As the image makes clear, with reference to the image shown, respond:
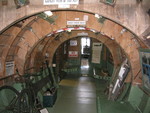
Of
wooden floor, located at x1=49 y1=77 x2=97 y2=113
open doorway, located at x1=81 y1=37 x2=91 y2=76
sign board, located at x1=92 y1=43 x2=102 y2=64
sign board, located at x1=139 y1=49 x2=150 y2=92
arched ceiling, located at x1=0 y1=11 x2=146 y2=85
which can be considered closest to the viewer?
sign board, located at x1=139 y1=49 x2=150 y2=92

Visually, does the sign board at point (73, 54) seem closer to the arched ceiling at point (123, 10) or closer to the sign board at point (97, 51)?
the sign board at point (97, 51)

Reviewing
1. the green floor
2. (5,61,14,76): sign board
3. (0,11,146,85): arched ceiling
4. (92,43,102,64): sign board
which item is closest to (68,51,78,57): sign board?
(92,43,102,64): sign board

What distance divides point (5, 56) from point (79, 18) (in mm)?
2771

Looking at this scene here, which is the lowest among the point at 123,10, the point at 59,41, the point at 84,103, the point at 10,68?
the point at 84,103

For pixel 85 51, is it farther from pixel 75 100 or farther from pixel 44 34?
pixel 44 34

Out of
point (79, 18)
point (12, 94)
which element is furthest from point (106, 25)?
point (12, 94)

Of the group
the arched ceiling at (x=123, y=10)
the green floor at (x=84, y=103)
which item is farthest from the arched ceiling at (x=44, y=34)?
the arched ceiling at (x=123, y=10)

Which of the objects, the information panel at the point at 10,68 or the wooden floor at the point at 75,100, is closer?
the information panel at the point at 10,68

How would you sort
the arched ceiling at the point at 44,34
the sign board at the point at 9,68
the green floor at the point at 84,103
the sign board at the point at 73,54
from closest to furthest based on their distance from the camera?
the arched ceiling at the point at 44,34
the sign board at the point at 9,68
the green floor at the point at 84,103
the sign board at the point at 73,54

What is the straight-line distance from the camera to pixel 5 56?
5066 mm

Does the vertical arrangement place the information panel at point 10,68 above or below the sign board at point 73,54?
below

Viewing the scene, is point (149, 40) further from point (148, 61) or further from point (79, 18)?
point (79, 18)

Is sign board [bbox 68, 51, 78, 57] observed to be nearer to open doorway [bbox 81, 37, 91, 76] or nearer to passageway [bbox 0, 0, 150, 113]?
open doorway [bbox 81, 37, 91, 76]

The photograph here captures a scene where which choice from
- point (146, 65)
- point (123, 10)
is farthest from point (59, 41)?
point (123, 10)
